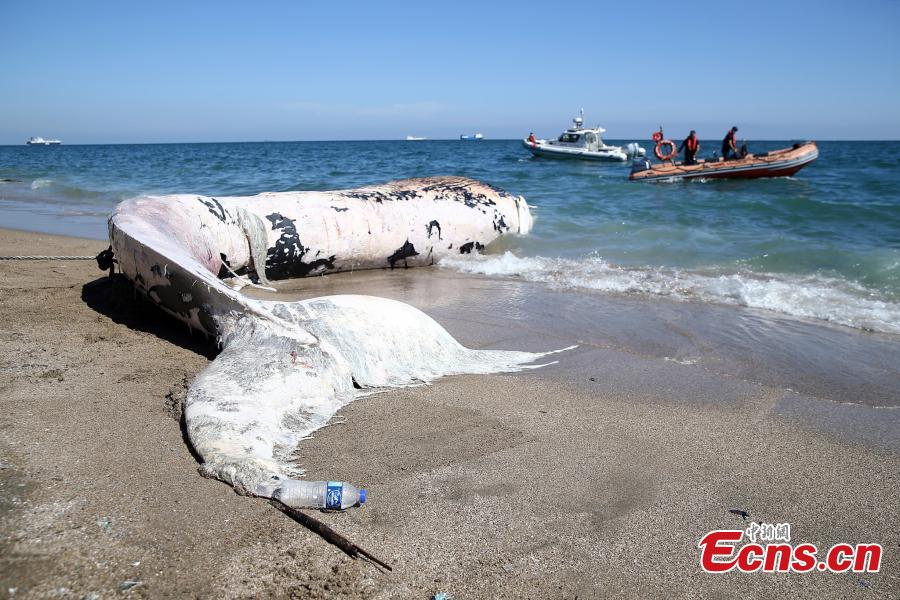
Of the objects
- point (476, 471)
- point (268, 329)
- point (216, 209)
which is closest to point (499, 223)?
point (216, 209)

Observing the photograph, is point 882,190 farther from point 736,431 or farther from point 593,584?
point 593,584

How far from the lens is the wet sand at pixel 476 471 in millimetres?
1762

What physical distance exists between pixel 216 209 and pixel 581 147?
3197cm

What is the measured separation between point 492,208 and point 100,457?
19.7 ft

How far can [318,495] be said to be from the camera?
2037 mm

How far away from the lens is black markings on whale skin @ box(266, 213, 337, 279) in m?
5.77

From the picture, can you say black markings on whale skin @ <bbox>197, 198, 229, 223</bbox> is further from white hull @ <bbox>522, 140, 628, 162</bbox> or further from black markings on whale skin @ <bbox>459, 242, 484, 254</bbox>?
white hull @ <bbox>522, 140, 628, 162</bbox>

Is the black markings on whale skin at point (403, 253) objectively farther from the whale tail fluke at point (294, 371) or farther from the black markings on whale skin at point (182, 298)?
the black markings on whale skin at point (182, 298)

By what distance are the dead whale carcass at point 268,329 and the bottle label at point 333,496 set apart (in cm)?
17

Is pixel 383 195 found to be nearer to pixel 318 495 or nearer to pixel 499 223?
pixel 499 223

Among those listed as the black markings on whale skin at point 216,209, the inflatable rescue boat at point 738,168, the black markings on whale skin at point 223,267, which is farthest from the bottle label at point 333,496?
the inflatable rescue boat at point 738,168

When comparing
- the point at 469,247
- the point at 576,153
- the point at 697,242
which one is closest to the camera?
the point at 469,247

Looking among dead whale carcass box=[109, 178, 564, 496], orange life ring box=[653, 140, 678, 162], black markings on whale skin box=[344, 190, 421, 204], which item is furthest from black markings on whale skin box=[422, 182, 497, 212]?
orange life ring box=[653, 140, 678, 162]

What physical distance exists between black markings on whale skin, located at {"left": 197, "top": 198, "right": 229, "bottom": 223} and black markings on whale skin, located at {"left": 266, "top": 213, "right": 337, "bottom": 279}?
475mm
